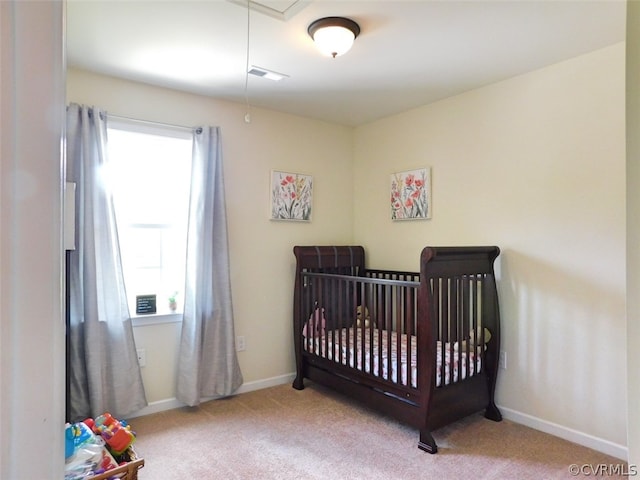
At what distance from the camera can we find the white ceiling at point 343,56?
190cm

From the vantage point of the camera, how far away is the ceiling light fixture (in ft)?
6.51

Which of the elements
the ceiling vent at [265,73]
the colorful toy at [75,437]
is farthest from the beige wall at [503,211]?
the colorful toy at [75,437]

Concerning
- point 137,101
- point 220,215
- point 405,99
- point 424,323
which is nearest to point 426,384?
point 424,323

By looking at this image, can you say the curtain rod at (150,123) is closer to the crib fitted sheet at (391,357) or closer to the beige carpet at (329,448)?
the crib fitted sheet at (391,357)

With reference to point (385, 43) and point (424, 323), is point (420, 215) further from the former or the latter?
point (385, 43)

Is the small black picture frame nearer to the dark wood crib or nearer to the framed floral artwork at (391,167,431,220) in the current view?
the dark wood crib

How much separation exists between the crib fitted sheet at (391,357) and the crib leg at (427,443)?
0.88ft

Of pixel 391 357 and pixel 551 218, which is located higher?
pixel 551 218

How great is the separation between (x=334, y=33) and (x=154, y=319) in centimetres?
220

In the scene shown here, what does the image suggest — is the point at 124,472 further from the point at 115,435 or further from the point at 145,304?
the point at 145,304

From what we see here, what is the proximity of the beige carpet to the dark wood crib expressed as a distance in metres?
0.13

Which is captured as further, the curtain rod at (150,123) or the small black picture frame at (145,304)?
the small black picture frame at (145,304)

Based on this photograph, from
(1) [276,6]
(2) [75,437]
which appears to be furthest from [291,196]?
(2) [75,437]

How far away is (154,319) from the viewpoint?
2871mm
